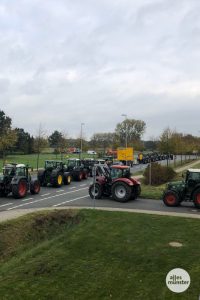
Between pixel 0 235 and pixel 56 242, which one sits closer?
pixel 56 242

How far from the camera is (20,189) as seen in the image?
22078mm

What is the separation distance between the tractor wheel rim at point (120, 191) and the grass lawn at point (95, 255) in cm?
441

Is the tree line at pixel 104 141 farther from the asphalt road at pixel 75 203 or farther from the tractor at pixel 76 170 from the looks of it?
the asphalt road at pixel 75 203

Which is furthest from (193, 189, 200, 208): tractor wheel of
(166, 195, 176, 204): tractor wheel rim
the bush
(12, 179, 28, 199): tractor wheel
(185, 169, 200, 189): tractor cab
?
the bush

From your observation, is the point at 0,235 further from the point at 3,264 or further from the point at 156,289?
the point at 156,289

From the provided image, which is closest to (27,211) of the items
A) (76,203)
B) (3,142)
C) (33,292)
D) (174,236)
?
(76,203)

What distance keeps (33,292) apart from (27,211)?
27.7ft

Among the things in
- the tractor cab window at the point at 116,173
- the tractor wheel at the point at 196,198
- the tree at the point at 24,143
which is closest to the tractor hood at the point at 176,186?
the tractor wheel at the point at 196,198

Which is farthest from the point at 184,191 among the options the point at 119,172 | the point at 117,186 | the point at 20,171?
the point at 20,171

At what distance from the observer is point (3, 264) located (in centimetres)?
1193

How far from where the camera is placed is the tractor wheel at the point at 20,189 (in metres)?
21.6

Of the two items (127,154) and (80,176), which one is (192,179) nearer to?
(80,176)

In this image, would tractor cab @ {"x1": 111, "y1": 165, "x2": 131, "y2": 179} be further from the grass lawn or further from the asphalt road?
the grass lawn

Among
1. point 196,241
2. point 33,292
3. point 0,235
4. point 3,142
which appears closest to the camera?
point 33,292
